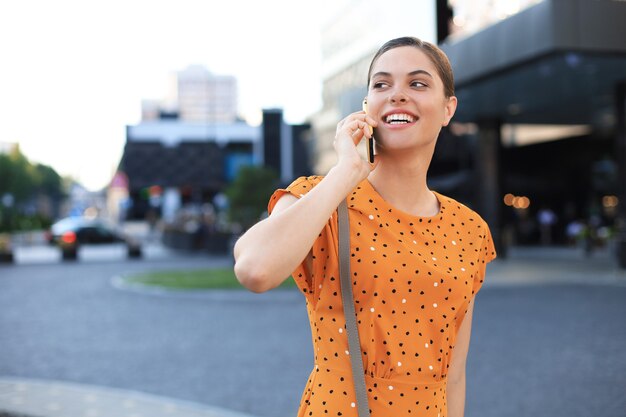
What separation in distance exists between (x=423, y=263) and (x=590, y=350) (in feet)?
25.2

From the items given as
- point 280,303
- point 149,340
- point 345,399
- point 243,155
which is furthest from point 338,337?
point 243,155

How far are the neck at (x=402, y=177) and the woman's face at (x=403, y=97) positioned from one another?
5 centimetres

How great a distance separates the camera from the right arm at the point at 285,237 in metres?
1.47

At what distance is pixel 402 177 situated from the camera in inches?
73.1

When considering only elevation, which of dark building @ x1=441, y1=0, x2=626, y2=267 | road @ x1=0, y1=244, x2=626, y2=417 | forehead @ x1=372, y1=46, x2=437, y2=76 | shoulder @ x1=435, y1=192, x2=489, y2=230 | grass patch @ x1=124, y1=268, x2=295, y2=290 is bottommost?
road @ x1=0, y1=244, x2=626, y2=417

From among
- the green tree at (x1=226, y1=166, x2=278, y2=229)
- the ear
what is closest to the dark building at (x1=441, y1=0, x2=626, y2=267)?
the green tree at (x1=226, y1=166, x2=278, y2=229)

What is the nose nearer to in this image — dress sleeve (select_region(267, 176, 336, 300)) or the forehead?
the forehead

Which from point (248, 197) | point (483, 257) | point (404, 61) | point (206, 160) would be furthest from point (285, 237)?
point (206, 160)

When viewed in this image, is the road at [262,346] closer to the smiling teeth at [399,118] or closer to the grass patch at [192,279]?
the grass patch at [192,279]

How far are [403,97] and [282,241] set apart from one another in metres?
0.52

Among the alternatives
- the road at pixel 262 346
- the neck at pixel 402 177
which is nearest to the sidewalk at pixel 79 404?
the road at pixel 262 346

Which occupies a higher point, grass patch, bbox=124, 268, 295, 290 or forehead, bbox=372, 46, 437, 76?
forehead, bbox=372, 46, 437, 76

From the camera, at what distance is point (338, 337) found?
1.70m

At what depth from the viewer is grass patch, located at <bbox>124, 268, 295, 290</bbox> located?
656 inches
